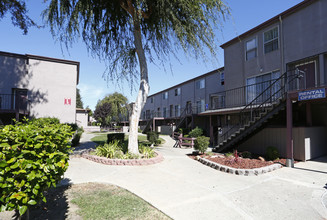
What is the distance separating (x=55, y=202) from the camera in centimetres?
401

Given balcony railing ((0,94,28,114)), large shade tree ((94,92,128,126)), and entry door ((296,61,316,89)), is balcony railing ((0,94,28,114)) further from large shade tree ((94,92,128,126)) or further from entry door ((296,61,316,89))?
large shade tree ((94,92,128,126))

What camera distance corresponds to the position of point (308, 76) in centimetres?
1049

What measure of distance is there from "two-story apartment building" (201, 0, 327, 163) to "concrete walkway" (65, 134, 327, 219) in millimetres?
2016

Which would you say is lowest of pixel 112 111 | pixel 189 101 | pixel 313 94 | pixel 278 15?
pixel 313 94

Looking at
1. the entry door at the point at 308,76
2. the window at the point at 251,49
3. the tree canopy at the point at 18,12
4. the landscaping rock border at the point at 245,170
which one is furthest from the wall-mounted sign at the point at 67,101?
the entry door at the point at 308,76

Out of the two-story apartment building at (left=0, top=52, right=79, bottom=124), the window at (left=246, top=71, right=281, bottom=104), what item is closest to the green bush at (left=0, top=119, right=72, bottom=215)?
the window at (left=246, top=71, right=281, bottom=104)

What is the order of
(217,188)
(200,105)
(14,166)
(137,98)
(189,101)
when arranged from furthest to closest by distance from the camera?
(189,101) → (200,105) → (137,98) → (217,188) → (14,166)

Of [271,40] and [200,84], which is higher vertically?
[271,40]

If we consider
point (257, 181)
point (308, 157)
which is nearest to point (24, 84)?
point (257, 181)

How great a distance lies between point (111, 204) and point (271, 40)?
1317 cm

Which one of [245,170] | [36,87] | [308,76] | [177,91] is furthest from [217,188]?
[177,91]

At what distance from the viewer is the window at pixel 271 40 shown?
1182cm

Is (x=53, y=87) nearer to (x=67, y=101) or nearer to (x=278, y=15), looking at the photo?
(x=67, y=101)

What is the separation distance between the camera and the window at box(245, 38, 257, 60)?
1309 centimetres
